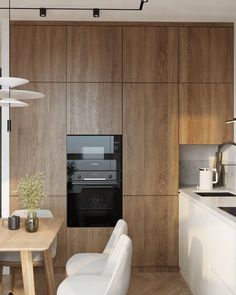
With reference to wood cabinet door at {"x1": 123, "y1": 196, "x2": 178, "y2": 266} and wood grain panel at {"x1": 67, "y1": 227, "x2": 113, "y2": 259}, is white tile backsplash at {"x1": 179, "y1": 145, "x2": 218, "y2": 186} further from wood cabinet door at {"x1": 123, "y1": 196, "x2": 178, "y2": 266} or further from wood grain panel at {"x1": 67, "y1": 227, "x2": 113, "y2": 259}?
wood grain panel at {"x1": 67, "y1": 227, "x2": 113, "y2": 259}

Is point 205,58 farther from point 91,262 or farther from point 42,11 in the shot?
point 91,262

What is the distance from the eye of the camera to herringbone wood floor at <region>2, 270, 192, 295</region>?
347 cm

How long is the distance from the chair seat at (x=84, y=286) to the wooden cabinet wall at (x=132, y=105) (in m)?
1.51

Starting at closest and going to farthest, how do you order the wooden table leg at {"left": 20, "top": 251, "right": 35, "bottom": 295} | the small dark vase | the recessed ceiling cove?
the wooden table leg at {"left": 20, "top": 251, "right": 35, "bottom": 295} → the small dark vase → the recessed ceiling cove

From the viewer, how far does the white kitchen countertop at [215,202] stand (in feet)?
7.91

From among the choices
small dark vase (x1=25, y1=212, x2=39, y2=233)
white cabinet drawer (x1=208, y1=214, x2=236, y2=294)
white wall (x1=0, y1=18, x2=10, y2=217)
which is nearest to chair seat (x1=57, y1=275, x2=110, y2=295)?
small dark vase (x1=25, y1=212, x2=39, y2=233)

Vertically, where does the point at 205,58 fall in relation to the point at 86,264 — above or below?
above

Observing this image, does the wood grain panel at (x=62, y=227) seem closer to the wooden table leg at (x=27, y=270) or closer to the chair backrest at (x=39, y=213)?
the chair backrest at (x=39, y=213)

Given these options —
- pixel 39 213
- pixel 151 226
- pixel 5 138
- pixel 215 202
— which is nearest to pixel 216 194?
pixel 215 202

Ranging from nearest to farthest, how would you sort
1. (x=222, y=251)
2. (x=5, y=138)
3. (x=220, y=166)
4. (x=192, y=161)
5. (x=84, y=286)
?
1. (x=84, y=286)
2. (x=222, y=251)
3. (x=5, y=138)
4. (x=220, y=166)
5. (x=192, y=161)

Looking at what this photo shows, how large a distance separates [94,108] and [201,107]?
1.09 meters

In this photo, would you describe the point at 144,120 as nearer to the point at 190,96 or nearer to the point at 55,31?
the point at 190,96

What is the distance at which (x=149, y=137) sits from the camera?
397 cm

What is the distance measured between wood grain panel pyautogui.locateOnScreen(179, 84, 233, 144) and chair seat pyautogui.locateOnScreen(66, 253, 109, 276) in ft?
5.12
